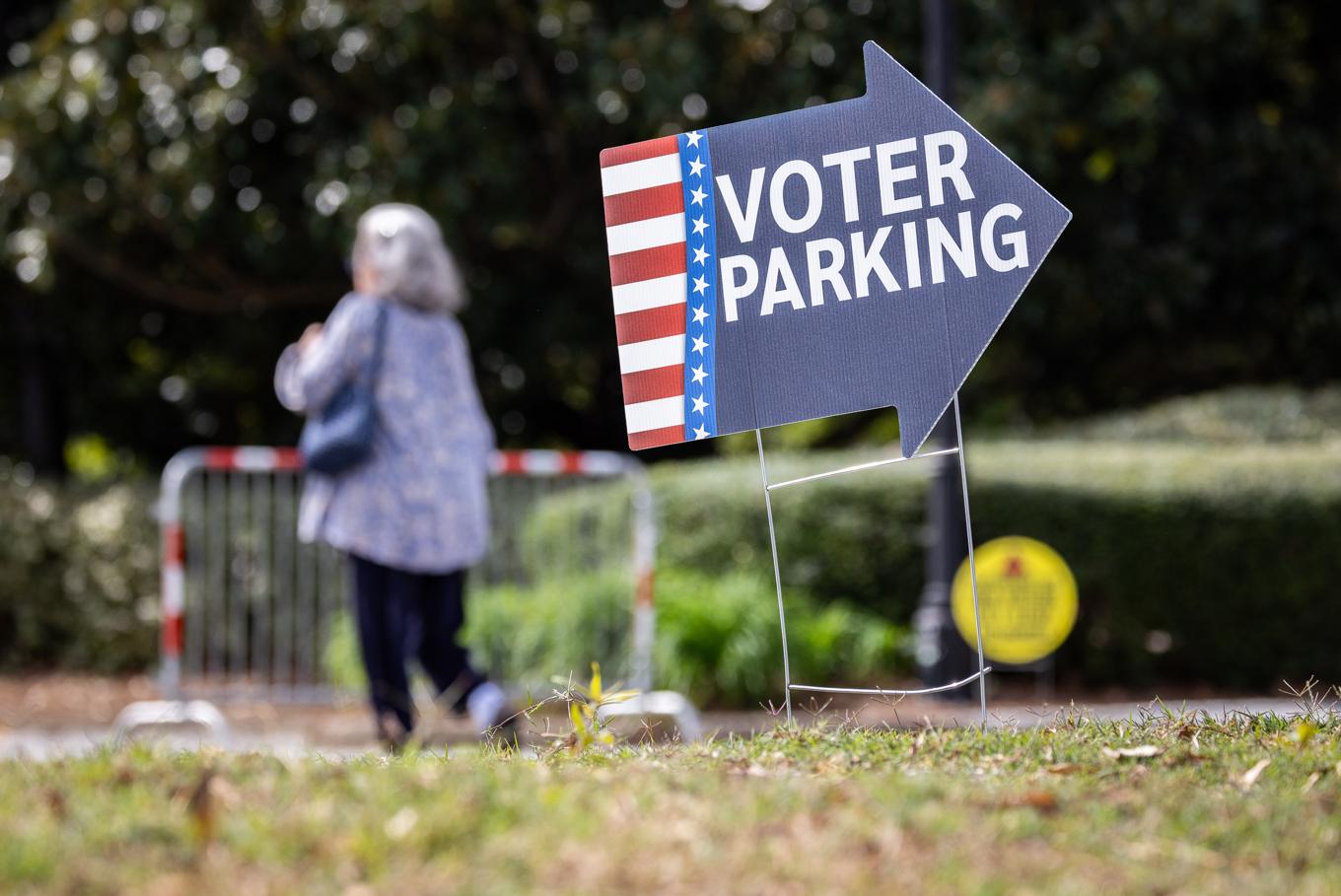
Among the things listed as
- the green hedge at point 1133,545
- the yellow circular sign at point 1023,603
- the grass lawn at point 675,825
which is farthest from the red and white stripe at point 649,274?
the green hedge at point 1133,545

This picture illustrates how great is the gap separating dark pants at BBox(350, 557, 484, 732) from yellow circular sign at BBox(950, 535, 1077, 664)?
293 cm

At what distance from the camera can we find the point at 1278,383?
37.8 ft

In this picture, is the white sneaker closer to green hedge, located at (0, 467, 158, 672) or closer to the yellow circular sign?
the yellow circular sign

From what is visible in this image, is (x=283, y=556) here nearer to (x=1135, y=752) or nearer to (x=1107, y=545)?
(x=1107, y=545)

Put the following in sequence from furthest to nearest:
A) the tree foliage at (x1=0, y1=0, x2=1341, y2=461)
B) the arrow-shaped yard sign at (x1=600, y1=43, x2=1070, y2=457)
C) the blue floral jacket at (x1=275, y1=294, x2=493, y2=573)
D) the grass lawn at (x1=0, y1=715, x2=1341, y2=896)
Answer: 1. the tree foliage at (x1=0, y1=0, x2=1341, y2=461)
2. the blue floral jacket at (x1=275, y1=294, x2=493, y2=573)
3. the arrow-shaped yard sign at (x1=600, y1=43, x2=1070, y2=457)
4. the grass lawn at (x1=0, y1=715, x2=1341, y2=896)

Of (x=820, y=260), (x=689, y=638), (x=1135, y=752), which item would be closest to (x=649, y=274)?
(x=820, y=260)

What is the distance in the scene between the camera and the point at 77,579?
383 inches

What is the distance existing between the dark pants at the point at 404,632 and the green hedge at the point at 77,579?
4.82 m

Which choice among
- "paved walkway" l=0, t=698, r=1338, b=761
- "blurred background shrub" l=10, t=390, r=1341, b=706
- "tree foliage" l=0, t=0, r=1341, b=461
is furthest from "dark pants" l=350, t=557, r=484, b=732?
"tree foliage" l=0, t=0, r=1341, b=461

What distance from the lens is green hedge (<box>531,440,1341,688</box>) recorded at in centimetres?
766

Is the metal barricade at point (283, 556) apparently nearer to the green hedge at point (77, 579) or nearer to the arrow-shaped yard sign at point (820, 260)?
the green hedge at point (77, 579)

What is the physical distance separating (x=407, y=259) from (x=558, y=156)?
15.7 feet

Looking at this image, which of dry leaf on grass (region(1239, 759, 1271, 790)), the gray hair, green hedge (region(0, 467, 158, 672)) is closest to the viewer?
dry leaf on grass (region(1239, 759, 1271, 790))

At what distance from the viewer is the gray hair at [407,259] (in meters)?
5.23
